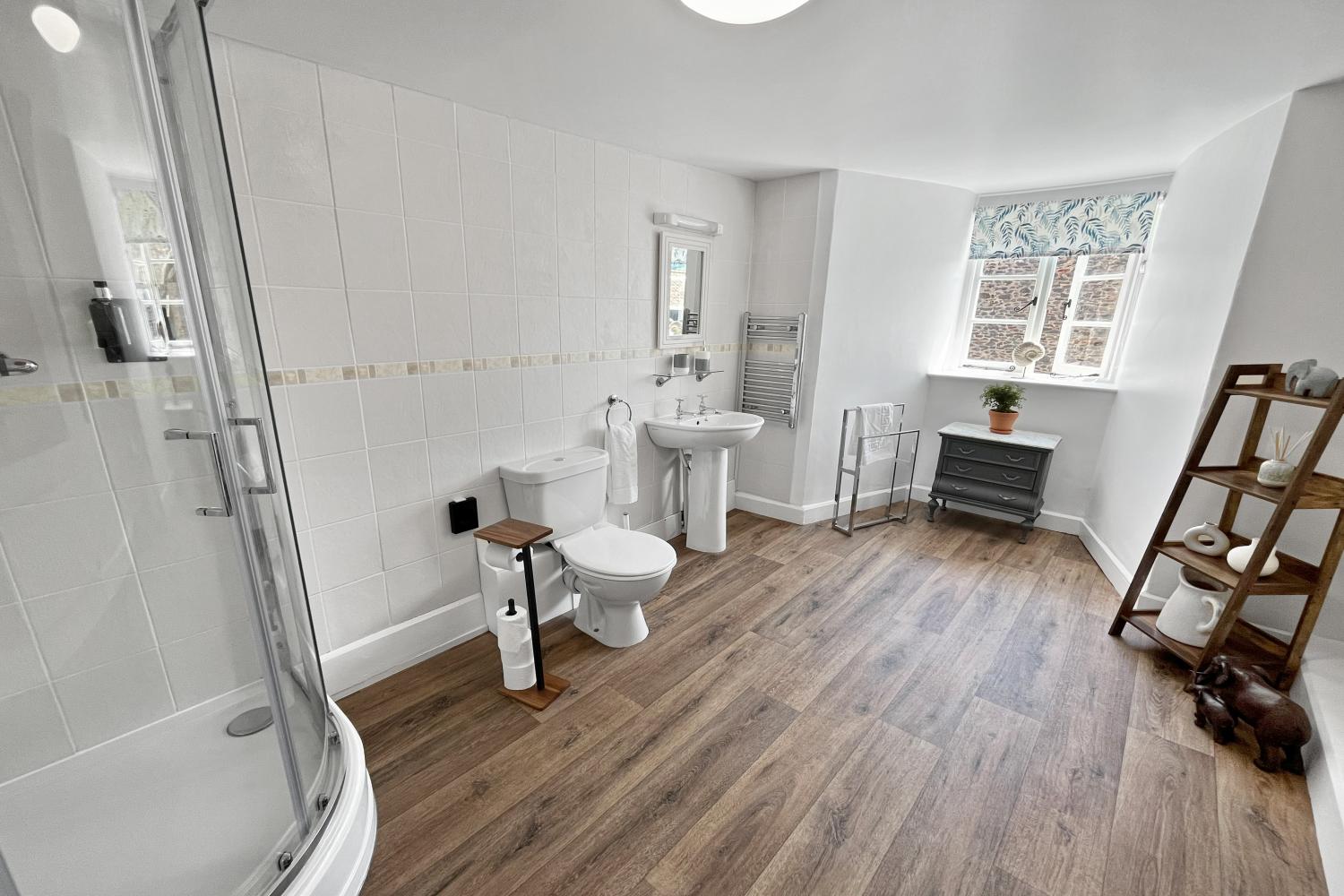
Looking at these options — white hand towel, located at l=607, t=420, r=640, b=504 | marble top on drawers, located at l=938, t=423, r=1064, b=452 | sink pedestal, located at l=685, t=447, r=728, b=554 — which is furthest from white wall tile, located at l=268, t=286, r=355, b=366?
marble top on drawers, located at l=938, t=423, r=1064, b=452

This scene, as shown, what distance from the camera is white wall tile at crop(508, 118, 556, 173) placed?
6.45ft

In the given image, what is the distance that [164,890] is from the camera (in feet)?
3.52

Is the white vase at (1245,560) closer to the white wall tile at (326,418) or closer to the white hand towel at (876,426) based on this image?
the white hand towel at (876,426)

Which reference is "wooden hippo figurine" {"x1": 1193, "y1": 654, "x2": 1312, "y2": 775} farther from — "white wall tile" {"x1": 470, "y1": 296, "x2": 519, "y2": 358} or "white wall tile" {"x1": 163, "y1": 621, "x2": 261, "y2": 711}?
"white wall tile" {"x1": 163, "y1": 621, "x2": 261, "y2": 711}

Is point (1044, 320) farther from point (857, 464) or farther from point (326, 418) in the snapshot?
point (326, 418)

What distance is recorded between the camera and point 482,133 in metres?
1.87

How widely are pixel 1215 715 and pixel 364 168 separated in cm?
325

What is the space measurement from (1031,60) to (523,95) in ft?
5.15

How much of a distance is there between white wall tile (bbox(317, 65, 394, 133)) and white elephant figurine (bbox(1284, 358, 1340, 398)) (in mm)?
3021

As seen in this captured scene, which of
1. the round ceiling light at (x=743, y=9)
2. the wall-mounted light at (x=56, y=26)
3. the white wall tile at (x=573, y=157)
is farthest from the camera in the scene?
the white wall tile at (x=573, y=157)

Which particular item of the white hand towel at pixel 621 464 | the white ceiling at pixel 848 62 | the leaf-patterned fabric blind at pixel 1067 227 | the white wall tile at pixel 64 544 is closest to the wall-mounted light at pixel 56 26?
the white ceiling at pixel 848 62

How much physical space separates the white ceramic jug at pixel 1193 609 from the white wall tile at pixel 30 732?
11.6 ft

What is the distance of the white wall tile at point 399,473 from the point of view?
5.91ft

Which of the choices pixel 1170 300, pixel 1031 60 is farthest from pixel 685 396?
pixel 1170 300
